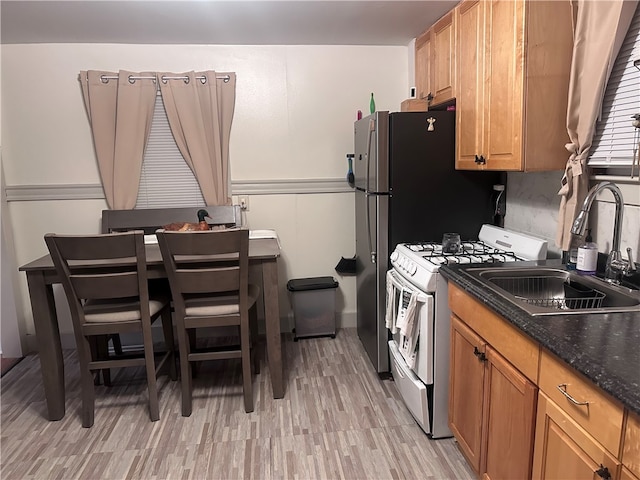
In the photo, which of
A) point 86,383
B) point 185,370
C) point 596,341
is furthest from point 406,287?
point 86,383

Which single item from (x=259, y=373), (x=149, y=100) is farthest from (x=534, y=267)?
(x=149, y=100)

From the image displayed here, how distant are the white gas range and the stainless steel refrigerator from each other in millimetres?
234

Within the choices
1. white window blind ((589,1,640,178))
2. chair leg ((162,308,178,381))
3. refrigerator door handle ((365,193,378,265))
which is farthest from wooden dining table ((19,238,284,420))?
white window blind ((589,1,640,178))

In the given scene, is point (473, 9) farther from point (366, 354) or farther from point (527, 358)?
point (366, 354)

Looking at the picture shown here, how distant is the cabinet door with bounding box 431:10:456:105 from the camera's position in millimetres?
2545

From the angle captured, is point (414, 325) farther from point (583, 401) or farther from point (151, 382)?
point (151, 382)

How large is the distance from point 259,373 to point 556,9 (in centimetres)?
257

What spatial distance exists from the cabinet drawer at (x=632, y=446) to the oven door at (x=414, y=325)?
111 centimetres

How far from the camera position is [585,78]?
5.98ft

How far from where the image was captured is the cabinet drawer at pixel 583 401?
1045mm

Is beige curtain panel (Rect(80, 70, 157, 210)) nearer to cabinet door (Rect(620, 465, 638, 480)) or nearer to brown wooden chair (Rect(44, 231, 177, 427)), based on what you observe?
brown wooden chair (Rect(44, 231, 177, 427))

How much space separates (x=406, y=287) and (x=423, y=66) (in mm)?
Answer: 1609

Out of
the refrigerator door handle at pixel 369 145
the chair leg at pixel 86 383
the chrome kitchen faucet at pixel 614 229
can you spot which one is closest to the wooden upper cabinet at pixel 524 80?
the chrome kitchen faucet at pixel 614 229

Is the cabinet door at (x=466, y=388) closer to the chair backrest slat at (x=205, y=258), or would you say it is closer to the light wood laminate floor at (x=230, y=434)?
the light wood laminate floor at (x=230, y=434)
